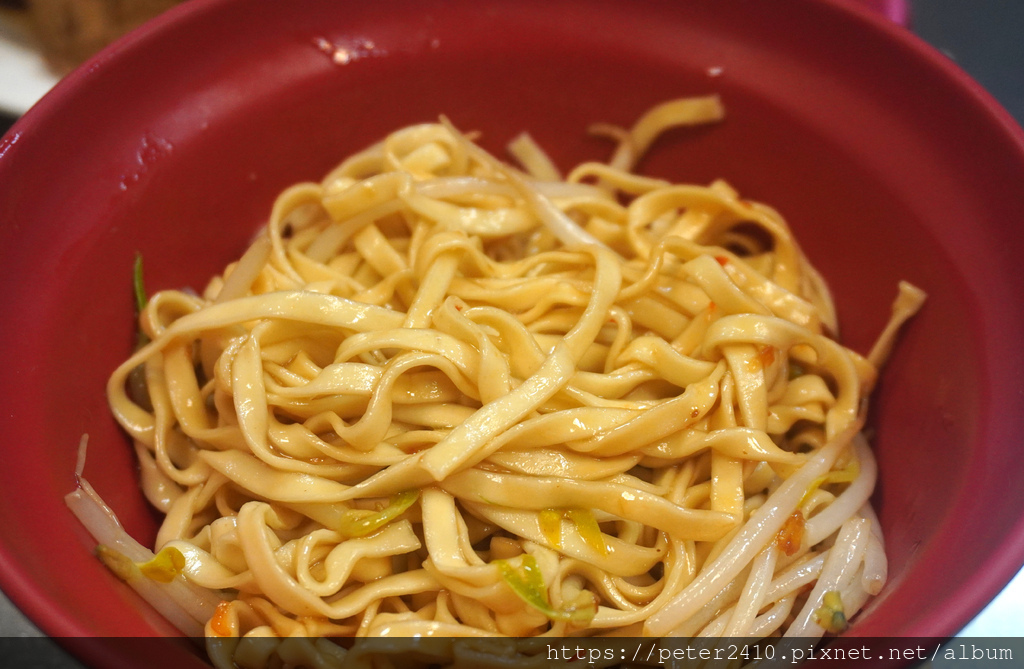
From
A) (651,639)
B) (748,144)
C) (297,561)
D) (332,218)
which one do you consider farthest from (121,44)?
(651,639)

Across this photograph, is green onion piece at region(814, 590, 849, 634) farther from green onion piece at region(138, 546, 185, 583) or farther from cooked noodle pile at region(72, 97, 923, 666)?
green onion piece at region(138, 546, 185, 583)

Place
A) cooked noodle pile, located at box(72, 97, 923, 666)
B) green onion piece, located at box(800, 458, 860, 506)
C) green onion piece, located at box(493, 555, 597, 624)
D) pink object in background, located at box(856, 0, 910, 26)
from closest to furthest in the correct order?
green onion piece, located at box(493, 555, 597, 624)
cooked noodle pile, located at box(72, 97, 923, 666)
green onion piece, located at box(800, 458, 860, 506)
pink object in background, located at box(856, 0, 910, 26)

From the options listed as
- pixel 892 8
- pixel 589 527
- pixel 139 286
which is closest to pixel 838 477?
pixel 589 527

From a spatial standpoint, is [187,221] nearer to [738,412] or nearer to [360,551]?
[360,551]

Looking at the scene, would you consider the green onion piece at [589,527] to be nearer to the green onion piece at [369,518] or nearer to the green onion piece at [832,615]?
the green onion piece at [369,518]

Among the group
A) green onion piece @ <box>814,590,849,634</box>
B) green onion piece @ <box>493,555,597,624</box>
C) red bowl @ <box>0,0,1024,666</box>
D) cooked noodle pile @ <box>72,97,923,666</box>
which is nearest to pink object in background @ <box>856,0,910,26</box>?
red bowl @ <box>0,0,1024,666</box>

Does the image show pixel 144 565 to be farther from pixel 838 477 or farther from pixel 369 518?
pixel 838 477
